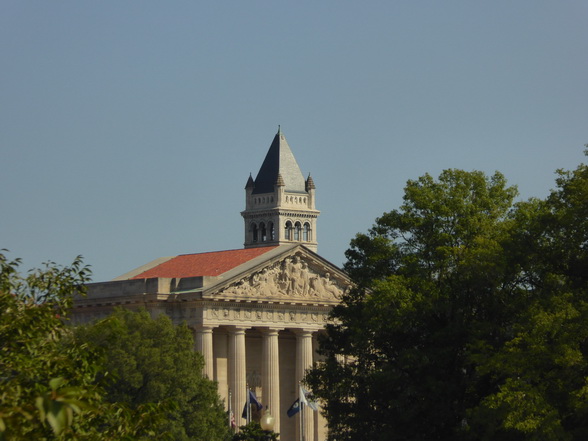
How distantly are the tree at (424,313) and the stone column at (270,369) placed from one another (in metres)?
43.2

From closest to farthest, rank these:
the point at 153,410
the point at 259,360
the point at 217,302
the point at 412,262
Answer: the point at 153,410, the point at 412,262, the point at 217,302, the point at 259,360

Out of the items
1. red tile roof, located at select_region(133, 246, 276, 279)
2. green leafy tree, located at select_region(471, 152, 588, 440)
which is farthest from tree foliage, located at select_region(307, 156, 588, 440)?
red tile roof, located at select_region(133, 246, 276, 279)

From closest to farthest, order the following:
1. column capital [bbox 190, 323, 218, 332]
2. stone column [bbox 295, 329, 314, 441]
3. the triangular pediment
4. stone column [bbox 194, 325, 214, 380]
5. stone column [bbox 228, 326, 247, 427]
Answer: stone column [bbox 194, 325, 214, 380] → column capital [bbox 190, 323, 218, 332] → stone column [bbox 228, 326, 247, 427] → the triangular pediment → stone column [bbox 295, 329, 314, 441]

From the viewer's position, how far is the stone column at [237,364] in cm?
11025

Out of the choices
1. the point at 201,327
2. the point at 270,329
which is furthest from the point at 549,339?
the point at 270,329

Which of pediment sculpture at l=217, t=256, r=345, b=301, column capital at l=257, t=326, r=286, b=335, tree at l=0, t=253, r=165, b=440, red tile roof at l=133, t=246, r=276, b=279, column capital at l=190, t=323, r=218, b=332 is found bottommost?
tree at l=0, t=253, r=165, b=440

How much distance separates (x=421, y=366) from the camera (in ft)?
204

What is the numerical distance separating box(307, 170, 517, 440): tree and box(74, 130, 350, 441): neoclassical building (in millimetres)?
39466

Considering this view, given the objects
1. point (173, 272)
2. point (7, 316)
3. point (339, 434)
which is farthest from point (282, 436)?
point (7, 316)

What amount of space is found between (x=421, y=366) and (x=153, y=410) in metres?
33.9

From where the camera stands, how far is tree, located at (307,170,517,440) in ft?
203

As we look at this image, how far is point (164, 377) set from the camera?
7594 centimetres

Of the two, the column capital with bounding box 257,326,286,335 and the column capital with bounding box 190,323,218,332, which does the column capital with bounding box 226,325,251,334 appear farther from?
the column capital with bounding box 190,323,218,332

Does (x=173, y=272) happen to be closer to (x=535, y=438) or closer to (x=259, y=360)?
(x=259, y=360)
